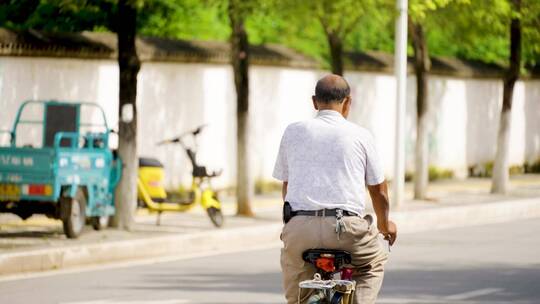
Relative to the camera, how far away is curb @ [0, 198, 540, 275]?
17.0 metres

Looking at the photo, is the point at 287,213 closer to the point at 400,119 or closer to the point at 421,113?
the point at 400,119

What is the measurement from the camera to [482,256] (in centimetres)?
1884

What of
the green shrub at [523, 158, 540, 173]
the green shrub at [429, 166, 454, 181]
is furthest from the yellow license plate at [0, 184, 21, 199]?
the green shrub at [523, 158, 540, 173]

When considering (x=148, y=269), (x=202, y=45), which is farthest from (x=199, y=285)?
(x=202, y=45)

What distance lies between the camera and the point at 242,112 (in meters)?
23.3

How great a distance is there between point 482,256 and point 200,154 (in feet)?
30.7

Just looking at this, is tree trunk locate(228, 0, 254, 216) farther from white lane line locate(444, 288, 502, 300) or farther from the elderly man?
the elderly man

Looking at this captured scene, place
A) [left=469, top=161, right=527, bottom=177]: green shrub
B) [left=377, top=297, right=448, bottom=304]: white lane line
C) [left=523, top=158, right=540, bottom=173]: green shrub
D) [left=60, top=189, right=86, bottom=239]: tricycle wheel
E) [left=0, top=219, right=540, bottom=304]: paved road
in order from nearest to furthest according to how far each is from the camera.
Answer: [left=377, top=297, right=448, bottom=304]: white lane line
[left=0, top=219, right=540, bottom=304]: paved road
[left=60, top=189, right=86, bottom=239]: tricycle wheel
[left=469, top=161, right=527, bottom=177]: green shrub
[left=523, top=158, right=540, bottom=173]: green shrub

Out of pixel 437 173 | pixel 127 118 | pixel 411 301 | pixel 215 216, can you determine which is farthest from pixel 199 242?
pixel 437 173

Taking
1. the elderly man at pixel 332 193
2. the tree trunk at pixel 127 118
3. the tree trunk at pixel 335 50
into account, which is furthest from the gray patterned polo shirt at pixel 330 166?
the tree trunk at pixel 335 50

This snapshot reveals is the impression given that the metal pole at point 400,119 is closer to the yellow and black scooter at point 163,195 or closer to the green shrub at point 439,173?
the yellow and black scooter at point 163,195

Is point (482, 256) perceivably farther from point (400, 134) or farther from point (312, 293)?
point (312, 293)

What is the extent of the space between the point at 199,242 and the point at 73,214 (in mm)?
1577

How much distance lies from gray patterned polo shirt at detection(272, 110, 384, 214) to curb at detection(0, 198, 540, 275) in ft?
27.6
